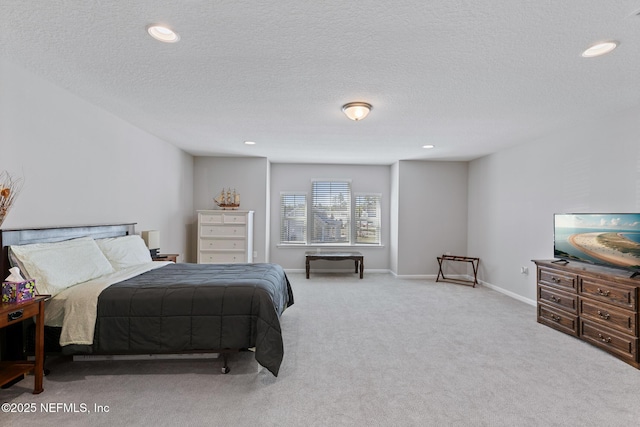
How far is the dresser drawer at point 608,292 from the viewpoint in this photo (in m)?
2.92

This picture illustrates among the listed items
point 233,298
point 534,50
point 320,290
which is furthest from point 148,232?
point 534,50

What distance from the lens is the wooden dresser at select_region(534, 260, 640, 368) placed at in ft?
9.58

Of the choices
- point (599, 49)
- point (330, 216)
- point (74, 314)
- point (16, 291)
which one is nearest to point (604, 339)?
point (599, 49)

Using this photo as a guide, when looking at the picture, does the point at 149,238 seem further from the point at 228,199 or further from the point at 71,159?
the point at 228,199

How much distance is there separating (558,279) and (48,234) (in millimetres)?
5227

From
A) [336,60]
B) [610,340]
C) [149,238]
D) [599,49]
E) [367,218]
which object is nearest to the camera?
[599,49]

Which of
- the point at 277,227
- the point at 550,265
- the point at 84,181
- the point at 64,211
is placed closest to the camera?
the point at 64,211

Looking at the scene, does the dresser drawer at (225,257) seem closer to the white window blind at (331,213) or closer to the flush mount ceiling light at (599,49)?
the white window blind at (331,213)

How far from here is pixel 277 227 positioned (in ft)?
24.0

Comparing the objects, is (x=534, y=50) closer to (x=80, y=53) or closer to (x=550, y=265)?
(x=550, y=265)

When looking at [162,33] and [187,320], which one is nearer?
[162,33]

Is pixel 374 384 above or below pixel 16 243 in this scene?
below

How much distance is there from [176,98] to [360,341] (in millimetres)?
3090

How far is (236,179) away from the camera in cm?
665
